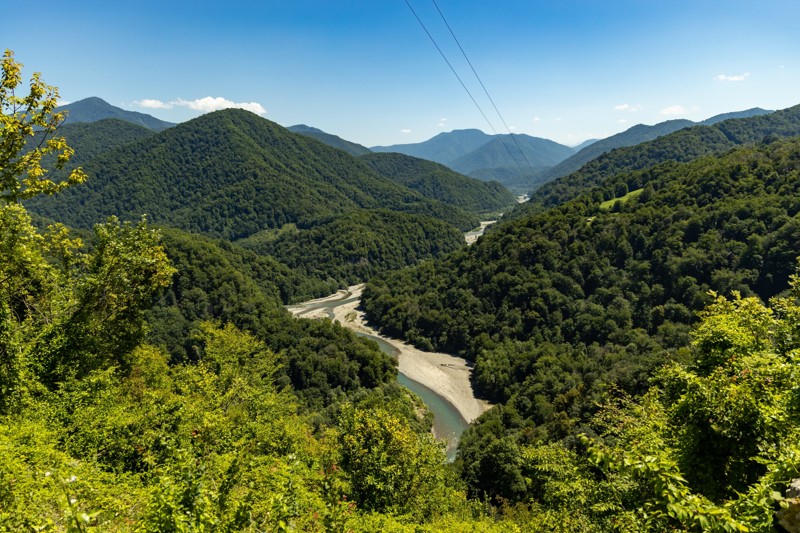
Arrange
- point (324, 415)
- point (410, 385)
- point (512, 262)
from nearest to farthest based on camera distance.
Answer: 1. point (324, 415)
2. point (410, 385)
3. point (512, 262)

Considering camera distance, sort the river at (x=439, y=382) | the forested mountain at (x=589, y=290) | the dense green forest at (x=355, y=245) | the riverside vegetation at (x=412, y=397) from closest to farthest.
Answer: the riverside vegetation at (x=412, y=397) < the forested mountain at (x=589, y=290) < the river at (x=439, y=382) < the dense green forest at (x=355, y=245)

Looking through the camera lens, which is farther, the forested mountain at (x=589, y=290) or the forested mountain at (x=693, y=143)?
the forested mountain at (x=693, y=143)

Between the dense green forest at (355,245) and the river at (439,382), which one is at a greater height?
the dense green forest at (355,245)

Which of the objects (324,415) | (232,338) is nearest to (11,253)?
(232,338)

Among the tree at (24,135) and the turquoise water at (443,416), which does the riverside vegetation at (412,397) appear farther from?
the turquoise water at (443,416)

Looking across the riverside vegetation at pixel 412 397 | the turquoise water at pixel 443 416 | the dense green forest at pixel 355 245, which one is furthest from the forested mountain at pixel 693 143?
the turquoise water at pixel 443 416

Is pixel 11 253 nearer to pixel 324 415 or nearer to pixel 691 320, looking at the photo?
pixel 324 415

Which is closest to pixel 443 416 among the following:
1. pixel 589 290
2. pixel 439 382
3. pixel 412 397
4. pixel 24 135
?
pixel 412 397

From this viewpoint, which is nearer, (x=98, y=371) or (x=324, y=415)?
(x=98, y=371)
